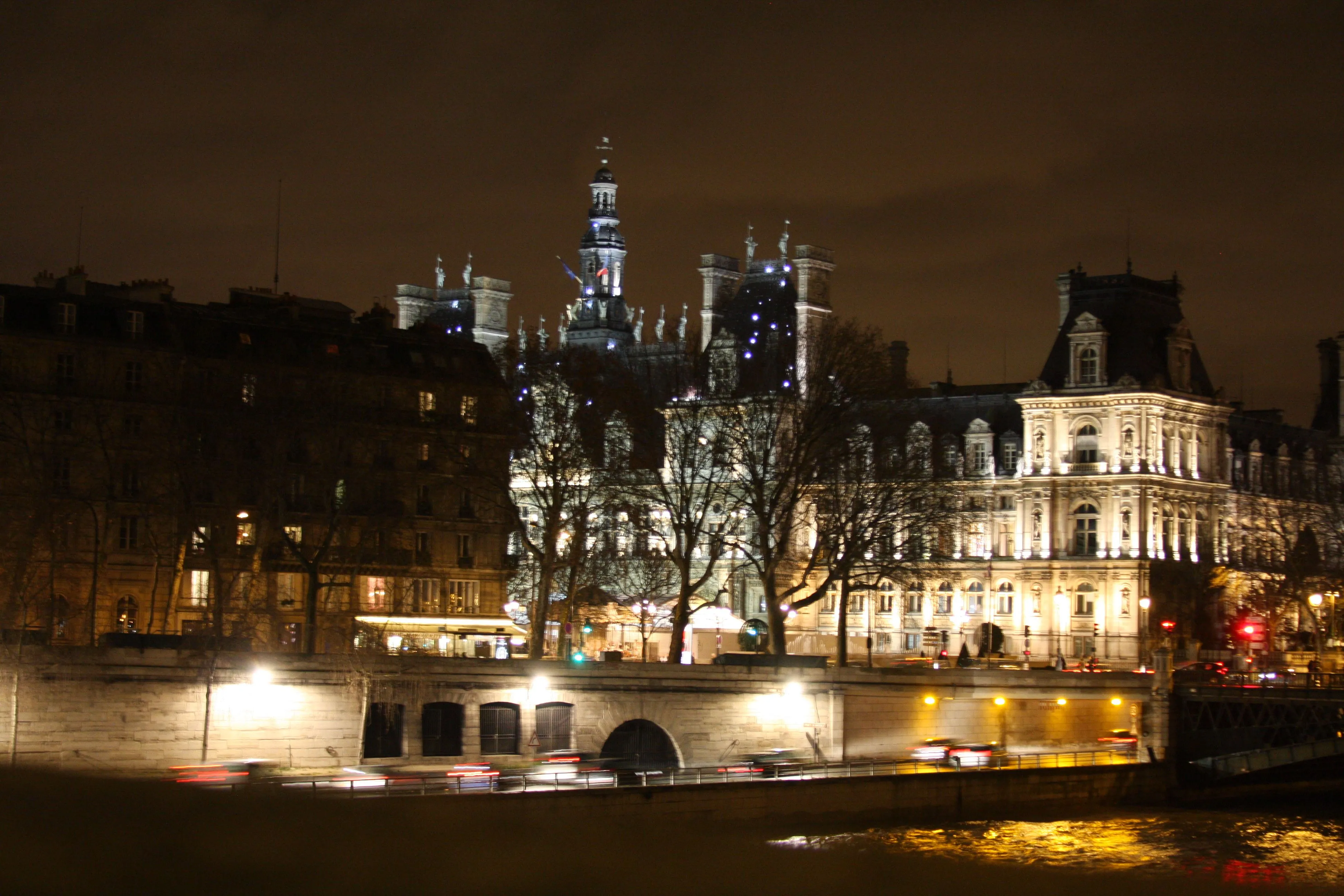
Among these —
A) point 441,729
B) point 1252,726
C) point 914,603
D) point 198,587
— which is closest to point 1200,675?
point 1252,726

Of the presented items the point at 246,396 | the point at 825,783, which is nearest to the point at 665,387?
the point at 246,396

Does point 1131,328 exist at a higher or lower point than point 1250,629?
higher

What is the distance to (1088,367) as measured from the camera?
99.8 m

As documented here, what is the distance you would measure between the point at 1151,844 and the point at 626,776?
1657cm

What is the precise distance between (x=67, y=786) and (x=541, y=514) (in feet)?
195

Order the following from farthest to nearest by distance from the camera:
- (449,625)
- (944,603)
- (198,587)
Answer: (944,603) < (449,625) < (198,587)

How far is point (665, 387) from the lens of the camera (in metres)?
77.9

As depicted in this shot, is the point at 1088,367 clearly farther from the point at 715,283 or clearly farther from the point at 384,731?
the point at 384,731

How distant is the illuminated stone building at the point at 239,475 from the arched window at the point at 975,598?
3539cm

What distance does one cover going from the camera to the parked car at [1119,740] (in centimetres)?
6700

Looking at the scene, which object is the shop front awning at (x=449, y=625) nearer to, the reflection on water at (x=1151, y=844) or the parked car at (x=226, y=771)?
the parked car at (x=226, y=771)

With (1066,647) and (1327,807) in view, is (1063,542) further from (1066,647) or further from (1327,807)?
(1327,807)

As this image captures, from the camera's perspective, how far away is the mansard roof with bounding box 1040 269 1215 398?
327 feet

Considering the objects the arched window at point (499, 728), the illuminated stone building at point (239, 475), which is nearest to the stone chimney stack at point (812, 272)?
the illuminated stone building at point (239, 475)
